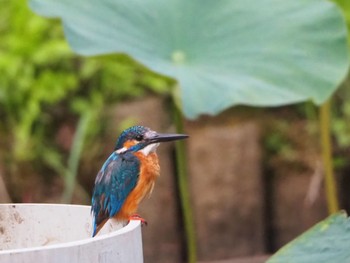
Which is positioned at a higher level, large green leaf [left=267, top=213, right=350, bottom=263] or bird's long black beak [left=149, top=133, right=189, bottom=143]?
bird's long black beak [left=149, top=133, right=189, bottom=143]

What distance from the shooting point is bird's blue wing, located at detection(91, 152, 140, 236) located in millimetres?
1730

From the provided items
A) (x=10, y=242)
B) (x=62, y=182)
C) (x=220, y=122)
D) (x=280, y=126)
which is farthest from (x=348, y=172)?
(x=10, y=242)

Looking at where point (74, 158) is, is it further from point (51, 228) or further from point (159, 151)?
point (51, 228)

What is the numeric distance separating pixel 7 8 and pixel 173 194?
3.97 ft

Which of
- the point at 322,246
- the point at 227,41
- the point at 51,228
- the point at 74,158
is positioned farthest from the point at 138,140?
the point at 74,158

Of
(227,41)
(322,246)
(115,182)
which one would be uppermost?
(227,41)

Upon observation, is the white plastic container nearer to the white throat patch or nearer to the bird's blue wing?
the bird's blue wing

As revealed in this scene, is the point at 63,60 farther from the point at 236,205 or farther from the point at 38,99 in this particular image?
the point at 236,205

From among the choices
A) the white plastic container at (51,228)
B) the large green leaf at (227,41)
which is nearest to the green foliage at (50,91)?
the large green leaf at (227,41)

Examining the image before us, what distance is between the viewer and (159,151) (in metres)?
4.23

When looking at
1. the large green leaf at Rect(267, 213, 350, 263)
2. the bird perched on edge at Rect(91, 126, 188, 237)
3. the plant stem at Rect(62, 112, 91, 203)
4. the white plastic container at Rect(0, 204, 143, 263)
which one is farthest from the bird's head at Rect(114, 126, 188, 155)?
the plant stem at Rect(62, 112, 91, 203)

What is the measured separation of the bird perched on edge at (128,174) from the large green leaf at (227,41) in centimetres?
86

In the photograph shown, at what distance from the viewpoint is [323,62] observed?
321cm

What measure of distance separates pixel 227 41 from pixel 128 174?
1.36 m
